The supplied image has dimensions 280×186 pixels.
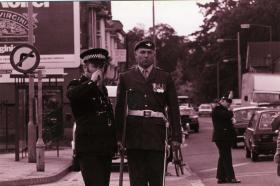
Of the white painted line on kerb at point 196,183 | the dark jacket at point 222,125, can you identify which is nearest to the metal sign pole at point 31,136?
the white painted line on kerb at point 196,183

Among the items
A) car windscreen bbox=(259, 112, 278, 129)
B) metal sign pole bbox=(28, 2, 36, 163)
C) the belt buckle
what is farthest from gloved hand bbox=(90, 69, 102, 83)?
car windscreen bbox=(259, 112, 278, 129)

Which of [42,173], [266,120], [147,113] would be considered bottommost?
[42,173]

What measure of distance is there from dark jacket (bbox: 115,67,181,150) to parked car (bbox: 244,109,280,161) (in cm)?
1430

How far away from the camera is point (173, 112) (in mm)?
7566

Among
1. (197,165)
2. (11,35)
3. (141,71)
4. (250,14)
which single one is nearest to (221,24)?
(250,14)

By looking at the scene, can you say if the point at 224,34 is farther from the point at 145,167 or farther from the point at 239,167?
the point at 145,167

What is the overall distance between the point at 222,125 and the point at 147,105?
865 centimetres

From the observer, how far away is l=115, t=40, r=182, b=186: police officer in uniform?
7.47m

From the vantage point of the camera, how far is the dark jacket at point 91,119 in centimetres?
720

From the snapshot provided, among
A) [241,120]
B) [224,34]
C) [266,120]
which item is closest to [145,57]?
[266,120]

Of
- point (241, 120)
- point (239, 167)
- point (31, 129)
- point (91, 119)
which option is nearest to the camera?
point (91, 119)

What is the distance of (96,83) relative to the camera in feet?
23.7

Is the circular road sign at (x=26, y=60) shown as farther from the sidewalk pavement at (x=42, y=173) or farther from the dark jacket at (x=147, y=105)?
the dark jacket at (x=147, y=105)

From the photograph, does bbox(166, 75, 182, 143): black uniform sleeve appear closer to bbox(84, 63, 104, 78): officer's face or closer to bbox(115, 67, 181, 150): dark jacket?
bbox(115, 67, 181, 150): dark jacket
